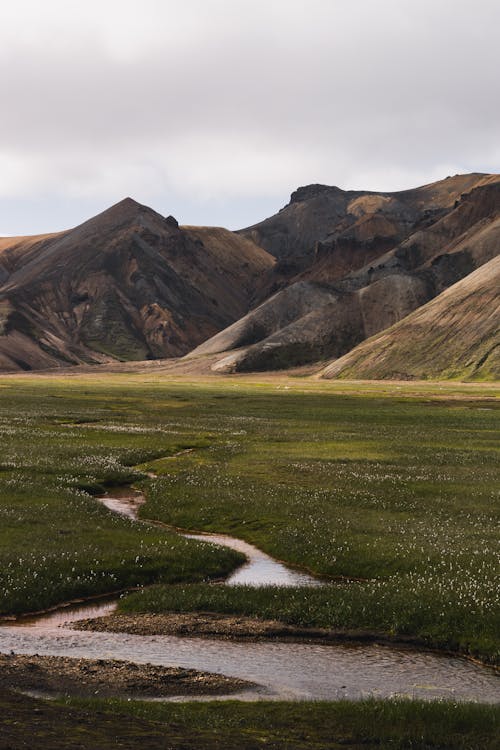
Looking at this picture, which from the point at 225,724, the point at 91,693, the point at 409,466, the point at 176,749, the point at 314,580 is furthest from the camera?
the point at 409,466

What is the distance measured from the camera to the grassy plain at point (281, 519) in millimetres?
21625

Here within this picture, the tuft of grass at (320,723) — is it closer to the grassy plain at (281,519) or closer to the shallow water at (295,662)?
the shallow water at (295,662)

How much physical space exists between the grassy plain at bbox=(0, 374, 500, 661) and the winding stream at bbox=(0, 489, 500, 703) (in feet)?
4.27

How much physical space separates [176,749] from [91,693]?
14.4 feet

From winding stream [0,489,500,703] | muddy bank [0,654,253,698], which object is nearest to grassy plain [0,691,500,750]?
muddy bank [0,654,253,698]

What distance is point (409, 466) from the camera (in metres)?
48.8

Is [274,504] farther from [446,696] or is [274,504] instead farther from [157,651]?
[446,696]

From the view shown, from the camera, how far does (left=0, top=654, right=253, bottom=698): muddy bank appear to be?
15.1m

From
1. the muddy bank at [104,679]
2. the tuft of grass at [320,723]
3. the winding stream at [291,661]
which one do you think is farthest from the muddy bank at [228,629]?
the tuft of grass at [320,723]

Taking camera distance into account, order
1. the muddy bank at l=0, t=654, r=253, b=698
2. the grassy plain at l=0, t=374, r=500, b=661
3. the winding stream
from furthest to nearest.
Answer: the grassy plain at l=0, t=374, r=500, b=661
the winding stream
the muddy bank at l=0, t=654, r=253, b=698

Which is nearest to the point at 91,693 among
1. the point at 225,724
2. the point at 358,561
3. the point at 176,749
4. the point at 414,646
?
the point at 225,724

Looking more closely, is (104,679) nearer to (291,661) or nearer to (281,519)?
(291,661)

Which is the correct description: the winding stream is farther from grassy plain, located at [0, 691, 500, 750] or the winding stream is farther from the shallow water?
grassy plain, located at [0, 691, 500, 750]

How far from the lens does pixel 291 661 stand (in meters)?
17.9
